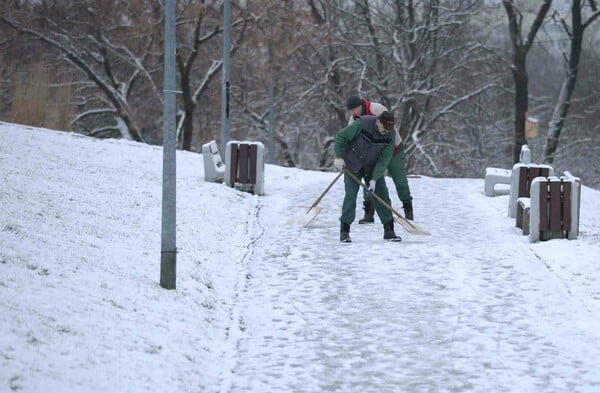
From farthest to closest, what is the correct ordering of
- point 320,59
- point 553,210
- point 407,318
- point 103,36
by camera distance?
point 320,59 < point 103,36 < point 553,210 < point 407,318

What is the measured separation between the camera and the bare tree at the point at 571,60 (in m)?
36.1

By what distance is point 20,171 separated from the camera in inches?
591

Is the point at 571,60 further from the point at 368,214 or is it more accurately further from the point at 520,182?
the point at 368,214

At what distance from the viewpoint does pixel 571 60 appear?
120 feet

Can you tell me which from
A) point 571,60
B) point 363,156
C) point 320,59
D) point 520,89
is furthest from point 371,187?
point 320,59

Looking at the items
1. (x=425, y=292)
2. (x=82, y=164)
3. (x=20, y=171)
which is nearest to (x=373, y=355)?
(x=425, y=292)

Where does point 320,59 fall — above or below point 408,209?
above

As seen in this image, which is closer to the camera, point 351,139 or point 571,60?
point 351,139

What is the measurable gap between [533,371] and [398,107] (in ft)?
93.4

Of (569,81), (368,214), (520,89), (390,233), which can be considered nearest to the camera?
(390,233)

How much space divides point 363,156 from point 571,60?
2487 cm

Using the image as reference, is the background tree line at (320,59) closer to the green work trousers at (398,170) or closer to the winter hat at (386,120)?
the green work trousers at (398,170)

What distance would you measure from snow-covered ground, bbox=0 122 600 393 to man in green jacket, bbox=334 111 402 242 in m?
0.33

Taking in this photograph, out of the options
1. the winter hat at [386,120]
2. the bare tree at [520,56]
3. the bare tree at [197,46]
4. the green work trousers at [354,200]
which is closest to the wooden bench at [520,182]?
the green work trousers at [354,200]
